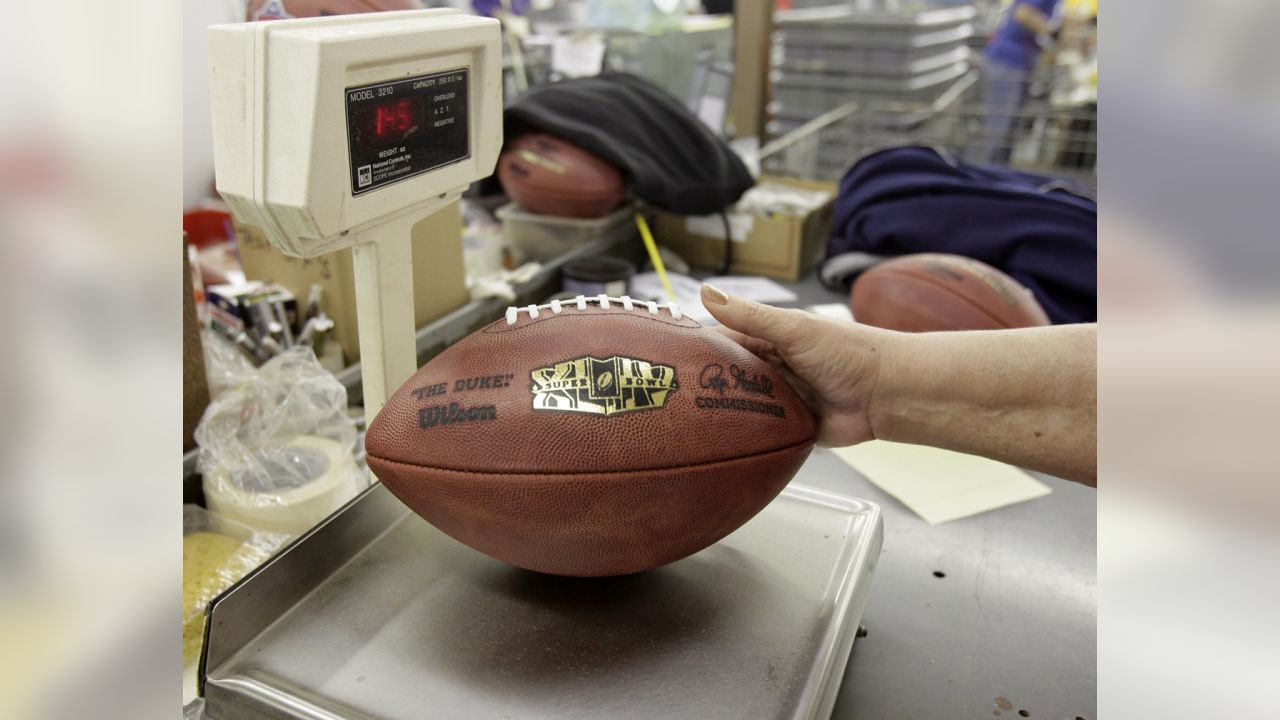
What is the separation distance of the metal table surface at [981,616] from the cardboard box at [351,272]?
2.11 feet

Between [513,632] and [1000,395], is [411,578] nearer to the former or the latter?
[513,632]

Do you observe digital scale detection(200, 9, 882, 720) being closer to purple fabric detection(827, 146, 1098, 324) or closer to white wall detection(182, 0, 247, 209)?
white wall detection(182, 0, 247, 209)

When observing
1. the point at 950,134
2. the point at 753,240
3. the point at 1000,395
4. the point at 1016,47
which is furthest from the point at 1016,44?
the point at 1000,395

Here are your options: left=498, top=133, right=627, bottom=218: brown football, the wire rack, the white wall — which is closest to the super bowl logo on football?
the white wall

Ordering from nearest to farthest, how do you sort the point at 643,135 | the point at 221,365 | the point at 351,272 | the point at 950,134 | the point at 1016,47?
1. the point at 221,365
2. the point at 351,272
3. the point at 643,135
4. the point at 950,134
5. the point at 1016,47

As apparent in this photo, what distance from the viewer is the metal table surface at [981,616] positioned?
32.2 inches

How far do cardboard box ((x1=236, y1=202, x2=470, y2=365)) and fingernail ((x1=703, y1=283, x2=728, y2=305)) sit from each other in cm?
57

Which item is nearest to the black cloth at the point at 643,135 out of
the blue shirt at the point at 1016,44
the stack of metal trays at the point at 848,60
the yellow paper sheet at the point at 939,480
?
the yellow paper sheet at the point at 939,480

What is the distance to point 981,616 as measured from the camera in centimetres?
93

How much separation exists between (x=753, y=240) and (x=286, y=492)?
1313 millimetres

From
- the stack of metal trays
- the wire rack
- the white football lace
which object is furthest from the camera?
the stack of metal trays

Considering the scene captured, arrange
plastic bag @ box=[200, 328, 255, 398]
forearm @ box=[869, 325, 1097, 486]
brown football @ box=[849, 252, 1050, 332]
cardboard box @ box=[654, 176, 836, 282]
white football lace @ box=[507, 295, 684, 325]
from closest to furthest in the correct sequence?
white football lace @ box=[507, 295, 684, 325] < forearm @ box=[869, 325, 1097, 486] < plastic bag @ box=[200, 328, 255, 398] < brown football @ box=[849, 252, 1050, 332] < cardboard box @ box=[654, 176, 836, 282]

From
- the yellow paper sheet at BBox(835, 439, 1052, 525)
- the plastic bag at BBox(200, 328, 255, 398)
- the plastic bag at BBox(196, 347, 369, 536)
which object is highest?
the plastic bag at BBox(200, 328, 255, 398)

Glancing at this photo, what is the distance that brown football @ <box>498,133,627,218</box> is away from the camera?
70.6 inches
